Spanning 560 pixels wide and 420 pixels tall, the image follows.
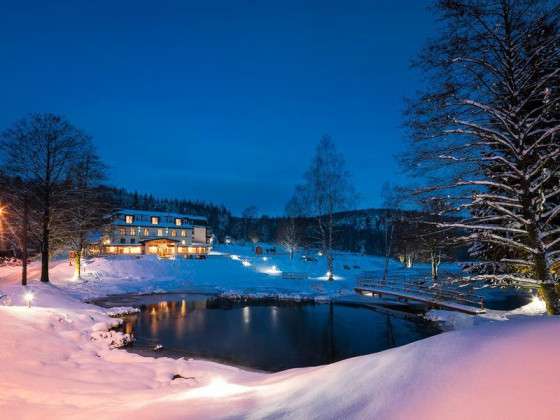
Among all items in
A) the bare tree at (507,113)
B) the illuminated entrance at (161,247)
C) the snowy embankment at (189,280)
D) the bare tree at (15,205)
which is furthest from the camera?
the illuminated entrance at (161,247)

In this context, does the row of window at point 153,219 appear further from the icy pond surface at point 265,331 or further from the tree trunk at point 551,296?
the tree trunk at point 551,296

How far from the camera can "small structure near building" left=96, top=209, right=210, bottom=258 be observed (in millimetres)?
72250

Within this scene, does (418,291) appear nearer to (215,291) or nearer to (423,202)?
(215,291)

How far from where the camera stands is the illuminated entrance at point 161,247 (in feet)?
237

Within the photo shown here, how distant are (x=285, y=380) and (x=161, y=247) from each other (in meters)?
71.9

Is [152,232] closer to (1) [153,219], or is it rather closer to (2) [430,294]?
(1) [153,219]

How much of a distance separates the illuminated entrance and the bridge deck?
1942 inches

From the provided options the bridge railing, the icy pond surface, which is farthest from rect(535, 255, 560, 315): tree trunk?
the bridge railing

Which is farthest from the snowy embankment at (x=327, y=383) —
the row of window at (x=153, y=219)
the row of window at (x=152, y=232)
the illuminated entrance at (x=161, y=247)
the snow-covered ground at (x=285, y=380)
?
the row of window at (x=153, y=219)

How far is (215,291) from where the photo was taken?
36.3 meters

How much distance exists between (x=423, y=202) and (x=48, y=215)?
2990 cm

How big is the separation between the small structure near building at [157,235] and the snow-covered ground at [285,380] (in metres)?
56.3

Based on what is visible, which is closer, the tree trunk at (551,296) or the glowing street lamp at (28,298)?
the tree trunk at (551,296)

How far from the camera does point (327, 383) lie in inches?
205
